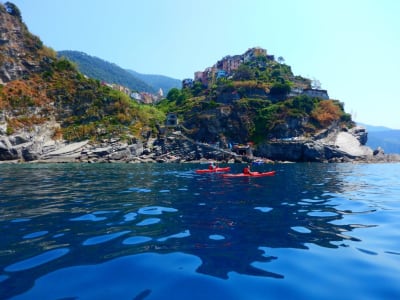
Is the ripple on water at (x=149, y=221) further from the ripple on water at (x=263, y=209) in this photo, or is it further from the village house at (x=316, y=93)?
the village house at (x=316, y=93)

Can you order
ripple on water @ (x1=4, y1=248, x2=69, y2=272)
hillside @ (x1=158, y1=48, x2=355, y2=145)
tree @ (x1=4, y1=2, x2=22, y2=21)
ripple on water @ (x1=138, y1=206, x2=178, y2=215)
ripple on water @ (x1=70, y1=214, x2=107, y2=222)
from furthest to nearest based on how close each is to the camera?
tree @ (x1=4, y1=2, x2=22, y2=21), hillside @ (x1=158, y1=48, x2=355, y2=145), ripple on water @ (x1=138, y1=206, x2=178, y2=215), ripple on water @ (x1=70, y1=214, x2=107, y2=222), ripple on water @ (x1=4, y1=248, x2=69, y2=272)

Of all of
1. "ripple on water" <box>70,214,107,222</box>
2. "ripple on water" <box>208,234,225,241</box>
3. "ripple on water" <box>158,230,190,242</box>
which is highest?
"ripple on water" <box>208,234,225,241</box>

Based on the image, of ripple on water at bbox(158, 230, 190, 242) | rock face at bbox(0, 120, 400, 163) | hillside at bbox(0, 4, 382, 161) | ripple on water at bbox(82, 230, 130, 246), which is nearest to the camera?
ripple on water at bbox(82, 230, 130, 246)

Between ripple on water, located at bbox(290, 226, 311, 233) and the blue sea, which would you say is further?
ripple on water, located at bbox(290, 226, 311, 233)

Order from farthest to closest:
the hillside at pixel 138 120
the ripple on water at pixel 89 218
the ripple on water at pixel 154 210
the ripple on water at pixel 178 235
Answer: the hillside at pixel 138 120 < the ripple on water at pixel 154 210 < the ripple on water at pixel 89 218 < the ripple on water at pixel 178 235

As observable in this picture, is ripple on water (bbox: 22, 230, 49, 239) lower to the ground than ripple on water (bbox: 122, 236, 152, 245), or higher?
lower

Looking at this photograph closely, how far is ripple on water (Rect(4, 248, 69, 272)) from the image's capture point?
550 cm

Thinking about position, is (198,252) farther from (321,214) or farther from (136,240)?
(321,214)

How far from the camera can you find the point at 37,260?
19.5 ft

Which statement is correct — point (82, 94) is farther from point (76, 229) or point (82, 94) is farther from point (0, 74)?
point (76, 229)

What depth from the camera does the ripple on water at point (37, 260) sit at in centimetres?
550

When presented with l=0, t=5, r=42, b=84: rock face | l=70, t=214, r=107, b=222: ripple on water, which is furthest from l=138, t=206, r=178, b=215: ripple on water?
l=0, t=5, r=42, b=84: rock face

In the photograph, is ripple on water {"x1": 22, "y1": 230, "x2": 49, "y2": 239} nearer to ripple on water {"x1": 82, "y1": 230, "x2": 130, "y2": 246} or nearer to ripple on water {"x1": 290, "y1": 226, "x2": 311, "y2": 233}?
ripple on water {"x1": 82, "y1": 230, "x2": 130, "y2": 246}

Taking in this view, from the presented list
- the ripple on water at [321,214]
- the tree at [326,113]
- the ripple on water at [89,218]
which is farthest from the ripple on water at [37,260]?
the tree at [326,113]
